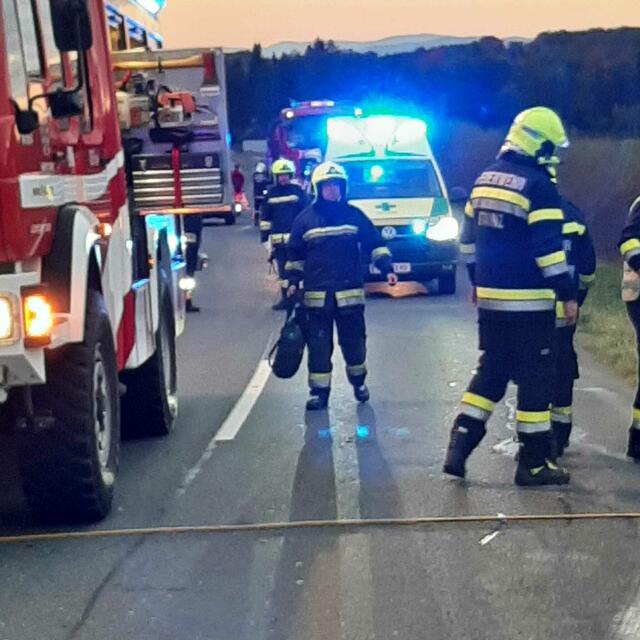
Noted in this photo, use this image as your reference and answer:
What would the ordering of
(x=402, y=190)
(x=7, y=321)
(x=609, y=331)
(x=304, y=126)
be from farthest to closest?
1. (x=304, y=126)
2. (x=402, y=190)
3. (x=609, y=331)
4. (x=7, y=321)

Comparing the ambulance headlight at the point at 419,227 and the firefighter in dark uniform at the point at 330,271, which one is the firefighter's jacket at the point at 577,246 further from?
the ambulance headlight at the point at 419,227

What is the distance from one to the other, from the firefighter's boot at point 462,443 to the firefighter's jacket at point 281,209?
8.97 metres

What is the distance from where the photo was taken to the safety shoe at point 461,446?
772 centimetres

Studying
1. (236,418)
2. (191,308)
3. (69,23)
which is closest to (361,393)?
(236,418)

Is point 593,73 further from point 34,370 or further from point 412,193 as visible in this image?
point 34,370

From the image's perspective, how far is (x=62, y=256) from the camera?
242 inches

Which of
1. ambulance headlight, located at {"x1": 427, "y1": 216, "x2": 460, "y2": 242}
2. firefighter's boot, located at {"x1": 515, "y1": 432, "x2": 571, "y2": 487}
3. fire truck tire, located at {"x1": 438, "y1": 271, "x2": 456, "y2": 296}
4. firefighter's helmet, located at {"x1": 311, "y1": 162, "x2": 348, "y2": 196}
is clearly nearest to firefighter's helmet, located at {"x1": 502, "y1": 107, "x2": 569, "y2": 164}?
firefighter's boot, located at {"x1": 515, "y1": 432, "x2": 571, "y2": 487}

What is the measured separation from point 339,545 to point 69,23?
8.73 ft

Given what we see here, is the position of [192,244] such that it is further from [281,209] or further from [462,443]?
[462,443]

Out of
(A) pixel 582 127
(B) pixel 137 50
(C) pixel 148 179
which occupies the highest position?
(B) pixel 137 50

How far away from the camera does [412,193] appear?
63.4 ft

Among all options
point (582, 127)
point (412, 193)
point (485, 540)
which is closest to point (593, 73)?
point (582, 127)

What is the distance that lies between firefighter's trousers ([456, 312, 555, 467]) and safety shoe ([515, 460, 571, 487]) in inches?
1.4

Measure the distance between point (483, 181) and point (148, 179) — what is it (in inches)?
93.0
